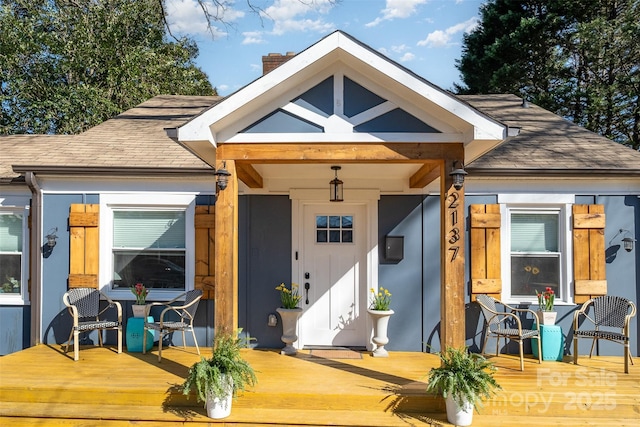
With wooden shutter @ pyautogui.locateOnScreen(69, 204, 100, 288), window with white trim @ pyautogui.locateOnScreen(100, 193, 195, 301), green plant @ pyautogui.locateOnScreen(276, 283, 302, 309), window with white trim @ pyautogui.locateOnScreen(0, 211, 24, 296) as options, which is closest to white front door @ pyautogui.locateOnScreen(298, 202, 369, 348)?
green plant @ pyautogui.locateOnScreen(276, 283, 302, 309)

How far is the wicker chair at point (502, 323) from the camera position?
17.0 ft

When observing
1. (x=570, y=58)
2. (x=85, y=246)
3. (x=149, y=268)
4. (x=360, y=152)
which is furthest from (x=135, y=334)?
(x=570, y=58)

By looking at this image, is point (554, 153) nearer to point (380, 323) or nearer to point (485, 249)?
point (485, 249)

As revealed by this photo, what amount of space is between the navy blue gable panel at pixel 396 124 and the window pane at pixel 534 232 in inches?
98.7

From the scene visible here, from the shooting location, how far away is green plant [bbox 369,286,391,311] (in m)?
5.69

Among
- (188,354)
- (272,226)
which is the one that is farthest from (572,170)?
(188,354)

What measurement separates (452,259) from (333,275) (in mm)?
2324

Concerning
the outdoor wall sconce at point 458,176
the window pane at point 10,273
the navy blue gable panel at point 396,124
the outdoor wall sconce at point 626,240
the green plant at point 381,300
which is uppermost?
the navy blue gable panel at point 396,124

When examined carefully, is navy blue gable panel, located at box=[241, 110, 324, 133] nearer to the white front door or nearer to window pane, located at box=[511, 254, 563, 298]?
the white front door

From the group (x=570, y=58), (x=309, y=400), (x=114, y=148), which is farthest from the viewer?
(x=570, y=58)

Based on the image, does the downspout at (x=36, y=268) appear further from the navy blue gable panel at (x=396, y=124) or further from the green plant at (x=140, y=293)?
the navy blue gable panel at (x=396, y=124)

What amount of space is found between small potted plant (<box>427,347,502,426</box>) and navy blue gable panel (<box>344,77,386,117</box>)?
2487mm

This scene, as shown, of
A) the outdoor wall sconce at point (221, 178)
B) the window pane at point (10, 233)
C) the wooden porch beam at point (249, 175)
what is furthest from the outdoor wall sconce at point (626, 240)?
the window pane at point (10, 233)

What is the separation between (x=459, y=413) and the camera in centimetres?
388
